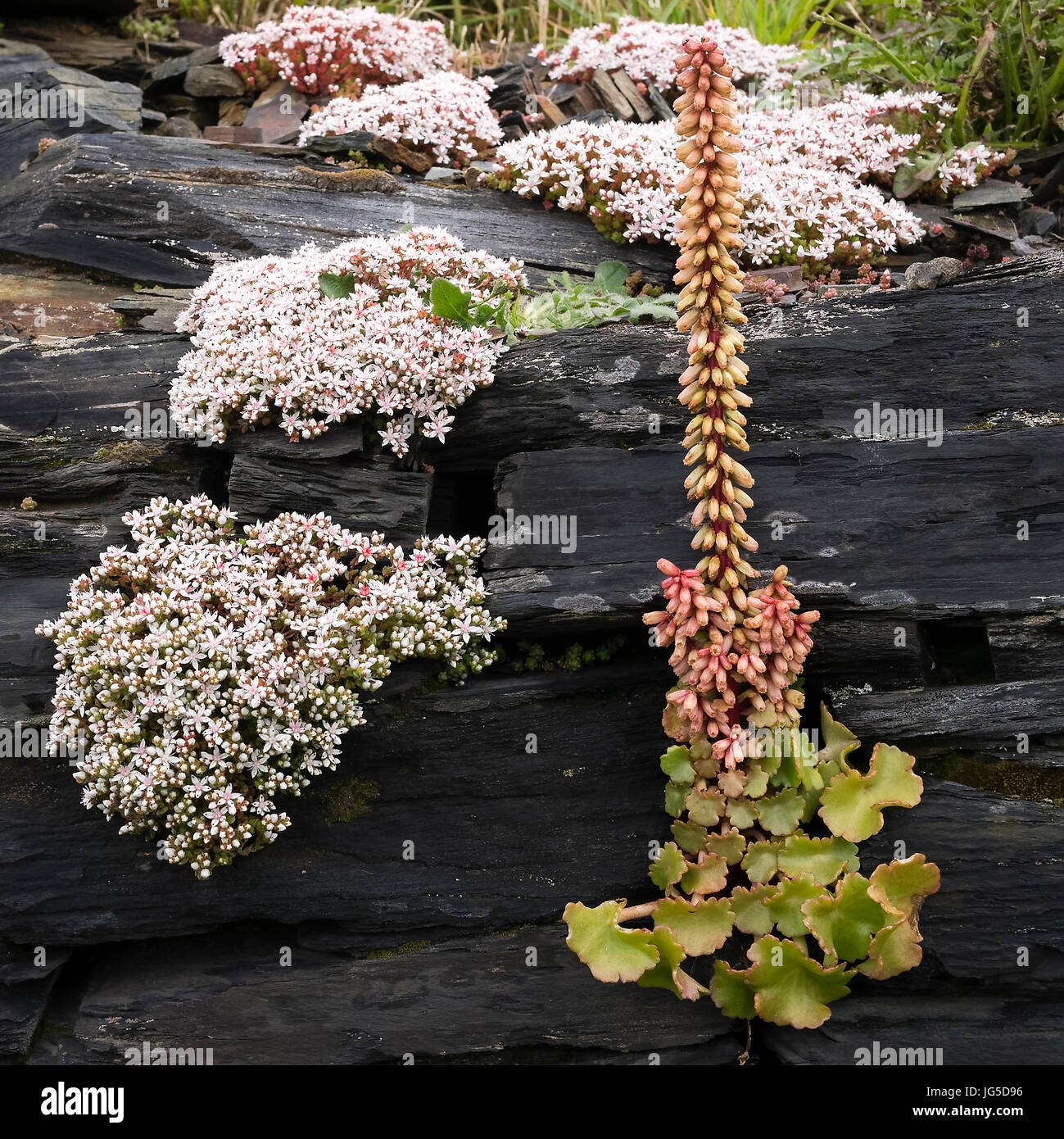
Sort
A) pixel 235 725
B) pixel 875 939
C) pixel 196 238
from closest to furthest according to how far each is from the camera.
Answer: pixel 875 939, pixel 235 725, pixel 196 238

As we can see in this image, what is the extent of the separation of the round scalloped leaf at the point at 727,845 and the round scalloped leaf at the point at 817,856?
8.4 inches

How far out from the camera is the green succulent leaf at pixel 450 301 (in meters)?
6.26

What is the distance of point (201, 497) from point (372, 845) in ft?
7.64

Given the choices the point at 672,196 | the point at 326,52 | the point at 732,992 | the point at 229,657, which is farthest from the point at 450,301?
the point at 326,52

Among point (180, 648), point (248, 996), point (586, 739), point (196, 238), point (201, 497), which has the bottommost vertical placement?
point (248, 996)

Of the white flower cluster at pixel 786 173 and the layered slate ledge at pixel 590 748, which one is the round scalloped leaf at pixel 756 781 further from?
the white flower cluster at pixel 786 173

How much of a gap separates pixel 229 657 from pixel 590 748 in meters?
2.12

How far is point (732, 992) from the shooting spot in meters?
5.23

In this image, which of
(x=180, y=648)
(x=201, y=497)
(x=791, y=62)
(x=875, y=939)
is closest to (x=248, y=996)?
(x=180, y=648)

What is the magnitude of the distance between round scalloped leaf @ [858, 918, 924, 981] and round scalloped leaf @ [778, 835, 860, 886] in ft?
1.18

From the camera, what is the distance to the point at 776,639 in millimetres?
5023

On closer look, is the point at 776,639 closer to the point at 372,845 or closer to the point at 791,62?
the point at 372,845

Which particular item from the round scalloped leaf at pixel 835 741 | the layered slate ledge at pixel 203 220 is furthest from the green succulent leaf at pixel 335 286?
the round scalloped leaf at pixel 835 741

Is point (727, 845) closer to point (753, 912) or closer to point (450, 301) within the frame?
point (753, 912)
